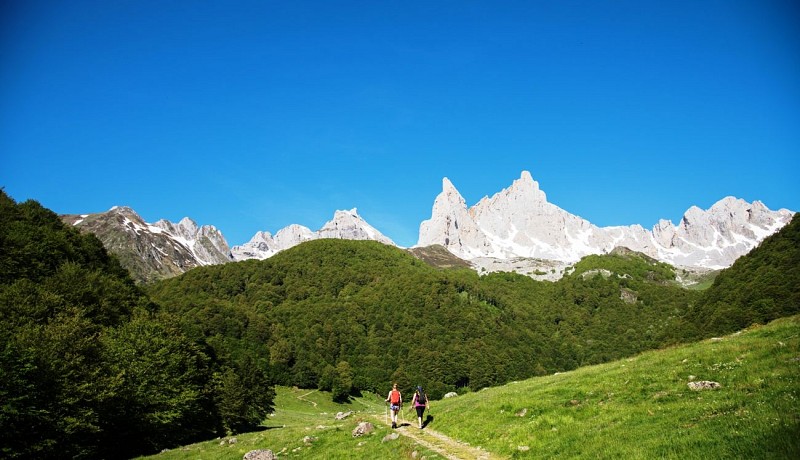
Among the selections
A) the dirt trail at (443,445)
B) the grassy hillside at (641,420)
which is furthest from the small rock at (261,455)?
the dirt trail at (443,445)

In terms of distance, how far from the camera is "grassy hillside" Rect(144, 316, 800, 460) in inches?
543

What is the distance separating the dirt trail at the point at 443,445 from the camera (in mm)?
20694

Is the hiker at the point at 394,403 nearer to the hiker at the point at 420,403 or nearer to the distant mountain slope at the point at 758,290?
the hiker at the point at 420,403

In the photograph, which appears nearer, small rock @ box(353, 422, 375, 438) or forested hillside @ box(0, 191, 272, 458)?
small rock @ box(353, 422, 375, 438)

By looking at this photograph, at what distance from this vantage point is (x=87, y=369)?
1662 inches

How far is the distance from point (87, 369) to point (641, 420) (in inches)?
1859

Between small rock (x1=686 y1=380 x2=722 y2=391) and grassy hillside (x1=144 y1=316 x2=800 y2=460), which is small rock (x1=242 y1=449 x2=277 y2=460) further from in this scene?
small rock (x1=686 y1=380 x2=722 y2=391)

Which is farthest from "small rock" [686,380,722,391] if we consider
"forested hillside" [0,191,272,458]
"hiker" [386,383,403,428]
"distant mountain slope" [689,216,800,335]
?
"distant mountain slope" [689,216,800,335]

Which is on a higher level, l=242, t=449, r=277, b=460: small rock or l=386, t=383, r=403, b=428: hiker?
l=386, t=383, r=403, b=428: hiker

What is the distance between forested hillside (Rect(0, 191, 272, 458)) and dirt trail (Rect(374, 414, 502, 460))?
90.4 ft

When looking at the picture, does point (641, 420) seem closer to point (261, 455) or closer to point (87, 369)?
point (261, 455)

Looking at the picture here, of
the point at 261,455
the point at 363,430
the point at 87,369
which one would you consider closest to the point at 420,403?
the point at 363,430

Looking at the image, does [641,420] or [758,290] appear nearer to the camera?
[641,420]

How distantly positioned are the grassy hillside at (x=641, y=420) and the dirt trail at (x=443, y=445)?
12 centimetres
